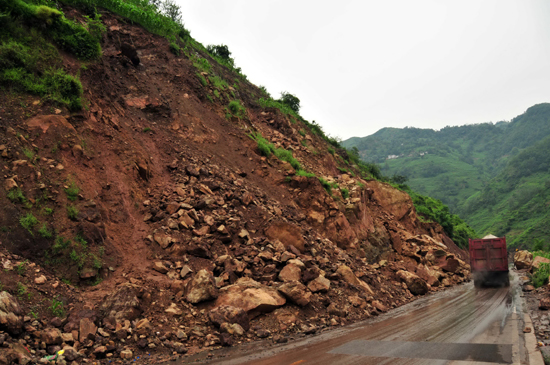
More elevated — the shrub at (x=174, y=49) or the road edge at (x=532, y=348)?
the shrub at (x=174, y=49)

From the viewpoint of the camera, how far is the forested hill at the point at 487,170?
246ft

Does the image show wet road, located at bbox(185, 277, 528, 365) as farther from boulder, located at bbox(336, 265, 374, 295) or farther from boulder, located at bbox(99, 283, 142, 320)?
boulder, located at bbox(99, 283, 142, 320)

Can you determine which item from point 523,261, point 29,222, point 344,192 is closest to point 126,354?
point 29,222

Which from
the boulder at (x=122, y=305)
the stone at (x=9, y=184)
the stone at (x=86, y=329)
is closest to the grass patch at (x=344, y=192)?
the boulder at (x=122, y=305)

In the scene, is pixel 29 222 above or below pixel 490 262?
above

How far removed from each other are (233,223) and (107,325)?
5.39 m

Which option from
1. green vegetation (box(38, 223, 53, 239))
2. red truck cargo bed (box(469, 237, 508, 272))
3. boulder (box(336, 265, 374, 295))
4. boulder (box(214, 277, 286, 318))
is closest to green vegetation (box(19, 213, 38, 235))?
green vegetation (box(38, 223, 53, 239))

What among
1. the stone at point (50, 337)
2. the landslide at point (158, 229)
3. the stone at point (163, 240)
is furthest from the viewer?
the stone at point (163, 240)

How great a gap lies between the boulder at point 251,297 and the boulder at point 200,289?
0.99ft

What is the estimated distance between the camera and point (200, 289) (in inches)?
353

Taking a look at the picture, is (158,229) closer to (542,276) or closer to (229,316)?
(229,316)

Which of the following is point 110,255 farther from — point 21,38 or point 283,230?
point 21,38

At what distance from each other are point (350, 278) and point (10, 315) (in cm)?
1038

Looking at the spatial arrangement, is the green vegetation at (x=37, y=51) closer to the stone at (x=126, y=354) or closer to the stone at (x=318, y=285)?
the stone at (x=126, y=354)
